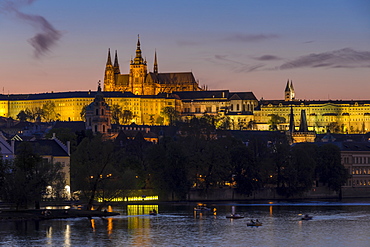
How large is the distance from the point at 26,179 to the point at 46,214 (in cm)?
364

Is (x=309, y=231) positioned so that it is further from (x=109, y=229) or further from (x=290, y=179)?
(x=290, y=179)

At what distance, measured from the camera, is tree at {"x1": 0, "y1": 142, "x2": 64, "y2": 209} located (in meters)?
86.4

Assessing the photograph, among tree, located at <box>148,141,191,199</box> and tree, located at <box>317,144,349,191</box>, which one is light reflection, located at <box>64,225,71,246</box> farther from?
tree, located at <box>317,144,349,191</box>

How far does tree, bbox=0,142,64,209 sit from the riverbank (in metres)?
1.18

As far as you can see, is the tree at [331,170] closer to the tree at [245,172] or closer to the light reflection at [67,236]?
the tree at [245,172]

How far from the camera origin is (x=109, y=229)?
267 ft

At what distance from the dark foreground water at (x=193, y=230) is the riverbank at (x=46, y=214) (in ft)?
4.31

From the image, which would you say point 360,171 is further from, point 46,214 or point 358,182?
point 46,214

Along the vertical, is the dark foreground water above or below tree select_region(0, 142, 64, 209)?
below

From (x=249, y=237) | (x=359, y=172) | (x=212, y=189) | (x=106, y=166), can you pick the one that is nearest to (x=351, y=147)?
(x=359, y=172)

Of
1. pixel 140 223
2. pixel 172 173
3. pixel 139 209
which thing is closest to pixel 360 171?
pixel 172 173

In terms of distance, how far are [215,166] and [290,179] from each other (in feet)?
39.5

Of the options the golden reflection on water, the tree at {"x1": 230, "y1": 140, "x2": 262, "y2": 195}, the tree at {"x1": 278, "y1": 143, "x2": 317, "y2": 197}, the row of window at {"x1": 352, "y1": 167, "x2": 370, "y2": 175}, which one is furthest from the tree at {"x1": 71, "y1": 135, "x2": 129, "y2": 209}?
the row of window at {"x1": 352, "y1": 167, "x2": 370, "y2": 175}

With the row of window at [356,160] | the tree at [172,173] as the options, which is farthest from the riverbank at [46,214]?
the row of window at [356,160]
